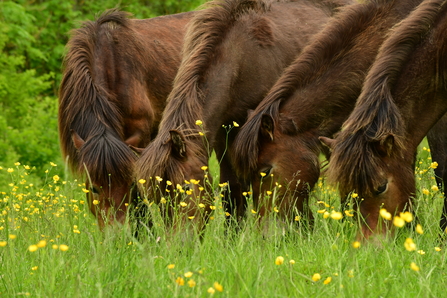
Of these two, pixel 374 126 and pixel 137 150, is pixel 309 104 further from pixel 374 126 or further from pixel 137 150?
pixel 137 150

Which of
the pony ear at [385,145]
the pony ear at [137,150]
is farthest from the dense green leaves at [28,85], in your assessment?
the pony ear at [385,145]

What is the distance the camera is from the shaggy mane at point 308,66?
5.39m

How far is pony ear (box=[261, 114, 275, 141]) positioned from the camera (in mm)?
5325

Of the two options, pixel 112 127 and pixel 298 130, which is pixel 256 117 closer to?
pixel 298 130

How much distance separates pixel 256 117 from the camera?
547 centimetres

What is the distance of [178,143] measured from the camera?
4.85 metres

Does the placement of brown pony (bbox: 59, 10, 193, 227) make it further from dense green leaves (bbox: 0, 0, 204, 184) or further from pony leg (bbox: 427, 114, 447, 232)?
pony leg (bbox: 427, 114, 447, 232)

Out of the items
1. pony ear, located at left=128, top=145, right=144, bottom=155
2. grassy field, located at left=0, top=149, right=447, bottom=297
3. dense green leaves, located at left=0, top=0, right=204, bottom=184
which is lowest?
→ dense green leaves, located at left=0, top=0, right=204, bottom=184

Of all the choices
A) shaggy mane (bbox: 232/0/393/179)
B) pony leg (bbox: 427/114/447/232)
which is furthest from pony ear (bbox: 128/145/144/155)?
pony leg (bbox: 427/114/447/232)

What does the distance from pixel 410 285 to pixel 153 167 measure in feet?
7.35

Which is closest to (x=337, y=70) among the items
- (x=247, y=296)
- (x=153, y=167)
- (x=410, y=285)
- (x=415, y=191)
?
(x=415, y=191)

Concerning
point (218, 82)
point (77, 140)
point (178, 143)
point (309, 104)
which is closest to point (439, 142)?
point (309, 104)

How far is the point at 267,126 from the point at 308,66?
0.79 m

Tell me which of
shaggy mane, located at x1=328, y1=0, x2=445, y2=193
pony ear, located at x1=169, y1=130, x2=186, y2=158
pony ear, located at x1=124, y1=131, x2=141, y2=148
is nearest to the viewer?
shaggy mane, located at x1=328, y1=0, x2=445, y2=193
